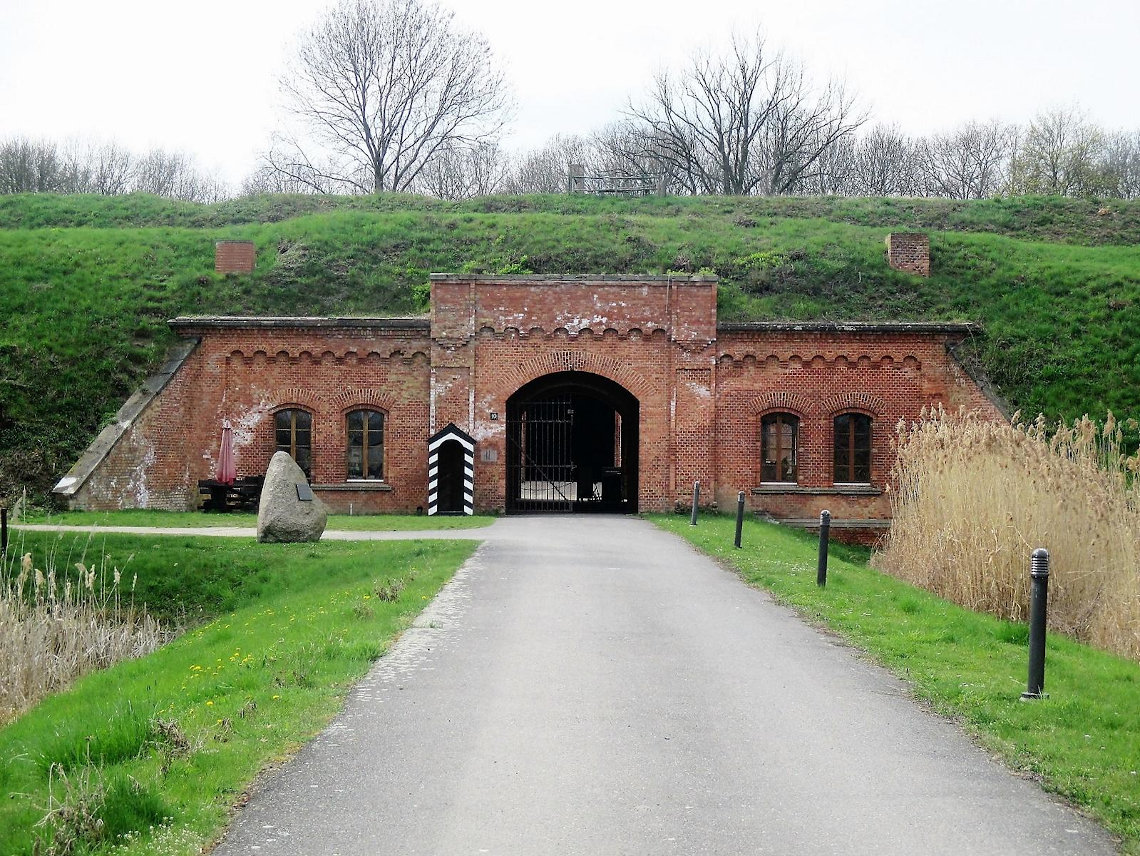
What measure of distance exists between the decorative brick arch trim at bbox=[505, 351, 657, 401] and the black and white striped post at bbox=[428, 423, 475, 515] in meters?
1.54

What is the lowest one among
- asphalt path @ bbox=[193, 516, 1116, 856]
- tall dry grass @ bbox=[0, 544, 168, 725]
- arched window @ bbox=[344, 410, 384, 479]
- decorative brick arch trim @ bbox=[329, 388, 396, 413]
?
tall dry grass @ bbox=[0, 544, 168, 725]

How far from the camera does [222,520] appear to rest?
21.7 meters

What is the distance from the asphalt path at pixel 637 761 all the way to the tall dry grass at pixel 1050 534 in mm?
2967

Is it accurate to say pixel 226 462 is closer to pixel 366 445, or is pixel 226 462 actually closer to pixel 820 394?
pixel 366 445

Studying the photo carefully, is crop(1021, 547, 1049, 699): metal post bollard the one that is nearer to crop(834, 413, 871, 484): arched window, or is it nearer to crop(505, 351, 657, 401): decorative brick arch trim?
crop(505, 351, 657, 401): decorative brick arch trim

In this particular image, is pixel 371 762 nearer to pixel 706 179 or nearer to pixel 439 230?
pixel 439 230

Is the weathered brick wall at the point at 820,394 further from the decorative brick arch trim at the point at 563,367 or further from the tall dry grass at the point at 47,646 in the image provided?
the tall dry grass at the point at 47,646

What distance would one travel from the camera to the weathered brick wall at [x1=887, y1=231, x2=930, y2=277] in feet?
92.3

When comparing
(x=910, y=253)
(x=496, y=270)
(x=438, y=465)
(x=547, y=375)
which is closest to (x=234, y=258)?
(x=496, y=270)

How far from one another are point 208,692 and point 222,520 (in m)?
14.4

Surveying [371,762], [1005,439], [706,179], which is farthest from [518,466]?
[706,179]

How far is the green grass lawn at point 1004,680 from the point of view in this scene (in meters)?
6.13

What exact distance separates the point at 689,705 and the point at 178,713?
348 cm

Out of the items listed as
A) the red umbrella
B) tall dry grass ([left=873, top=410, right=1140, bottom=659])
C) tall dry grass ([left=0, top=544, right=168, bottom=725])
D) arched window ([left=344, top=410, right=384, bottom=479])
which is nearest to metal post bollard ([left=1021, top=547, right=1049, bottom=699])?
tall dry grass ([left=873, top=410, right=1140, bottom=659])
